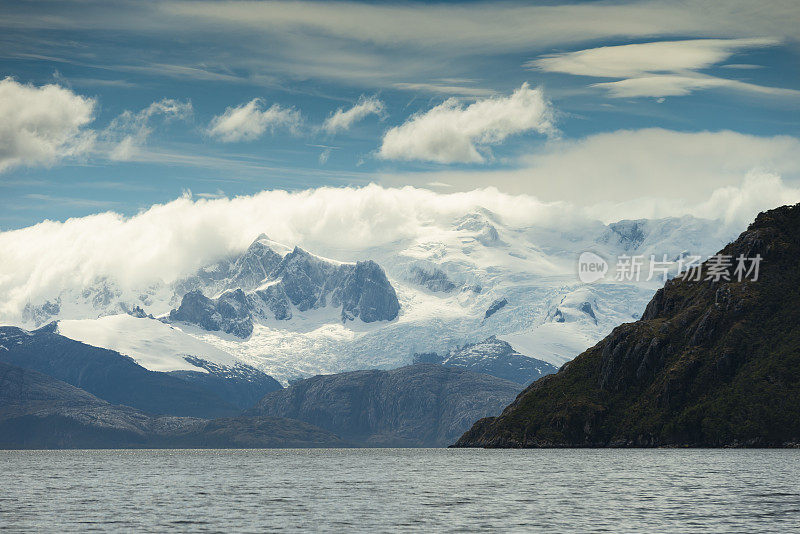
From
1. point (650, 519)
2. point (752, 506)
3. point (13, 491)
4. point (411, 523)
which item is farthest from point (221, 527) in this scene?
point (13, 491)

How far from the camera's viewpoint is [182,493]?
176750 millimetres

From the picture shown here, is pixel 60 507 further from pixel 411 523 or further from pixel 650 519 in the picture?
pixel 650 519

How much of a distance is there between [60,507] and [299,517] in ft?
129

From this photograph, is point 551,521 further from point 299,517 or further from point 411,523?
point 299,517

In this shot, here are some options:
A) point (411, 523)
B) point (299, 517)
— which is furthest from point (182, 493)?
point (411, 523)

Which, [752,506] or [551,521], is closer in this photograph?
→ [551,521]

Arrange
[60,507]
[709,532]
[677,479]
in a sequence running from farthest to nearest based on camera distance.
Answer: [677,479] → [60,507] → [709,532]

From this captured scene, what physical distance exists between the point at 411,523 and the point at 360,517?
10.3m

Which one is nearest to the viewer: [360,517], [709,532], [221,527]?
[709,532]

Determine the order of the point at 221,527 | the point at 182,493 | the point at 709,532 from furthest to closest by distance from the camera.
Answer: the point at 182,493 < the point at 221,527 < the point at 709,532

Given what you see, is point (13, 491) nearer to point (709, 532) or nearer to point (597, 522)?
point (597, 522)

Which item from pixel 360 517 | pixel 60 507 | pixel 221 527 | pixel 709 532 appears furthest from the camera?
pixel 60 507

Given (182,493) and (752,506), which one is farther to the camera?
(182,493)

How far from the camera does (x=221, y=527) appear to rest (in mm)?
118938
